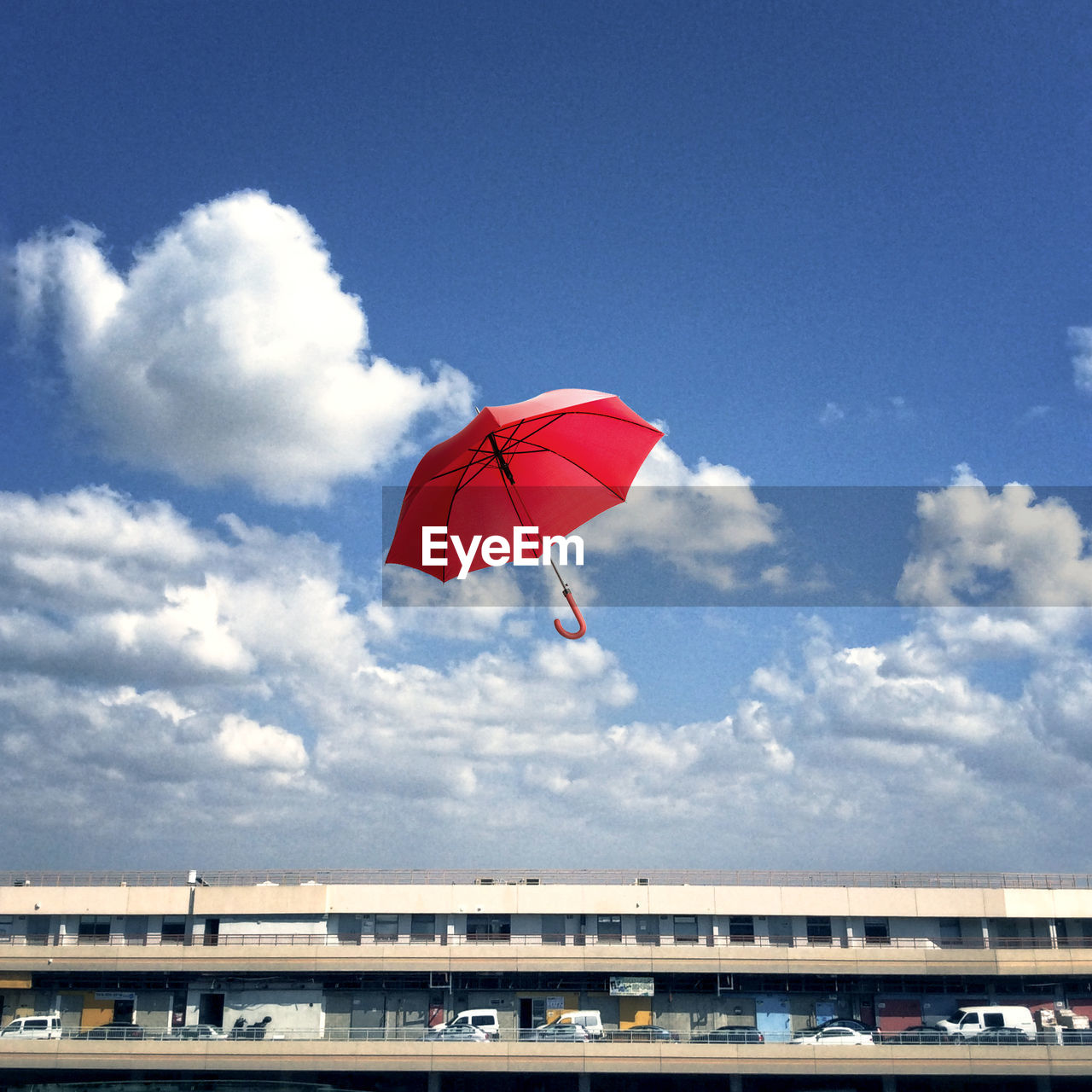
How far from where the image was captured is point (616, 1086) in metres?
48.4

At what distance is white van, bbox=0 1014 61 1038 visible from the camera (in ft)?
156

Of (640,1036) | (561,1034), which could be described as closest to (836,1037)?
(640,1036)

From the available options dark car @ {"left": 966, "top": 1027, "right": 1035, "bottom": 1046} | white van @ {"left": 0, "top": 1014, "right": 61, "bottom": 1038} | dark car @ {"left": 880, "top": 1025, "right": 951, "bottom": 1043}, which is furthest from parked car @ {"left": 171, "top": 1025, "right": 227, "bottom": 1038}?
dark car @ {"left": 966, "top": 1027, "right": 1035, "bottom": 1046}

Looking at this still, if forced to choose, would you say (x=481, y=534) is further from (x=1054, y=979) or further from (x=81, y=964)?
(x=1054, y=979)

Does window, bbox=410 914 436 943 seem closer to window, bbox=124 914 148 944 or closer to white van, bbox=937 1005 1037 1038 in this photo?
window, bbox=124 914 148 944

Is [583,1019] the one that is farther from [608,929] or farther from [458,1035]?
[458,1035]

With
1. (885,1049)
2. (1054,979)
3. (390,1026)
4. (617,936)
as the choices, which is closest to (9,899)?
(390,1026)

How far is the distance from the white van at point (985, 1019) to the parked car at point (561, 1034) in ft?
51.2

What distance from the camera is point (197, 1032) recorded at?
46656mm

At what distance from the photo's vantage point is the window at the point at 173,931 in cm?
5188

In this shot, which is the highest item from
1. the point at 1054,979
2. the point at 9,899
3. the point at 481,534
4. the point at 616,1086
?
the point at 481,534

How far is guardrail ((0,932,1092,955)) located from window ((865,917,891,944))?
6cm

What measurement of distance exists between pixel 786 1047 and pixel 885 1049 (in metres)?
4.08

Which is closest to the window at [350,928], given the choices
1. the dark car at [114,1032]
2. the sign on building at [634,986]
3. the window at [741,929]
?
the dark car at [114,1032]
